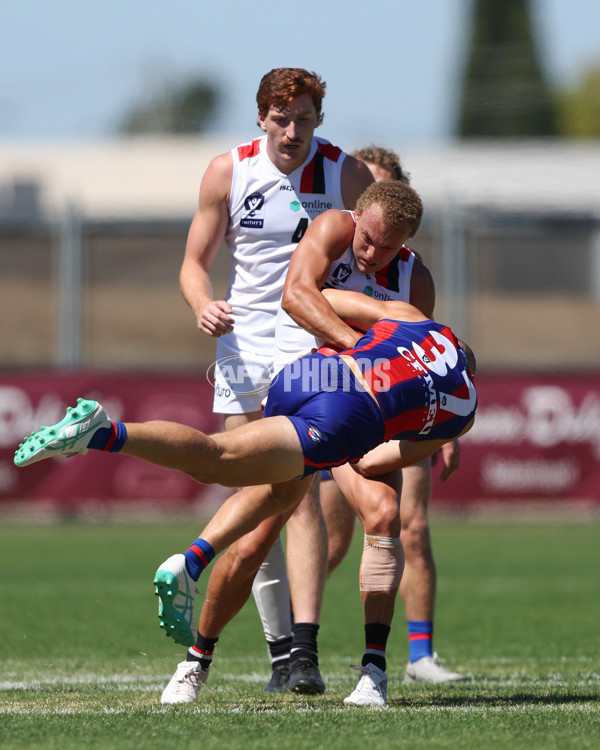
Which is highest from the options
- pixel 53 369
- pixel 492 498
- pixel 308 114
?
pixel 308 114

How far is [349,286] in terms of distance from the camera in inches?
215

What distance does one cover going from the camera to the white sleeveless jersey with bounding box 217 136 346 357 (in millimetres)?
5918

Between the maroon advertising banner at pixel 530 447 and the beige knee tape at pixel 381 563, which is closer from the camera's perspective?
the beige knee tape at pixel 381 563

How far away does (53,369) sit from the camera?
54.8 ft

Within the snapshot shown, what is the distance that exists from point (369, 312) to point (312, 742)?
1.76 metres

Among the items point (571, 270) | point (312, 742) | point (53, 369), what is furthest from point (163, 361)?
point (312, 742)

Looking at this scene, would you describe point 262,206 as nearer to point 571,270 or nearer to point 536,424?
point 536,424

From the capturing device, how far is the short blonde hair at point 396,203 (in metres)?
5.09

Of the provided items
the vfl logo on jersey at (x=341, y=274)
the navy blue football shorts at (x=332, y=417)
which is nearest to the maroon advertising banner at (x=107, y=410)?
the vfl logo on jersey at (x=341, y=274)

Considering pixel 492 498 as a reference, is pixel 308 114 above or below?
above

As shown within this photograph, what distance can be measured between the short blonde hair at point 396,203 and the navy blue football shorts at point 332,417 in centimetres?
61

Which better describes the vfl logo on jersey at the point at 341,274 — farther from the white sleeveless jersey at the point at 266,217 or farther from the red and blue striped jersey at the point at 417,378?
the white sleeveless jersey at the point at 266,217

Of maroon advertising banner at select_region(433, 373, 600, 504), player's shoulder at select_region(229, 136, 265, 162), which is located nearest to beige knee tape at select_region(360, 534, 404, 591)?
player's shoulder at select_region(229, 136, 265, 162)

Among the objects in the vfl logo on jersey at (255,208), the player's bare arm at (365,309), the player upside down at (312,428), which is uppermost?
the vfl logo on jersey at (255,208)
